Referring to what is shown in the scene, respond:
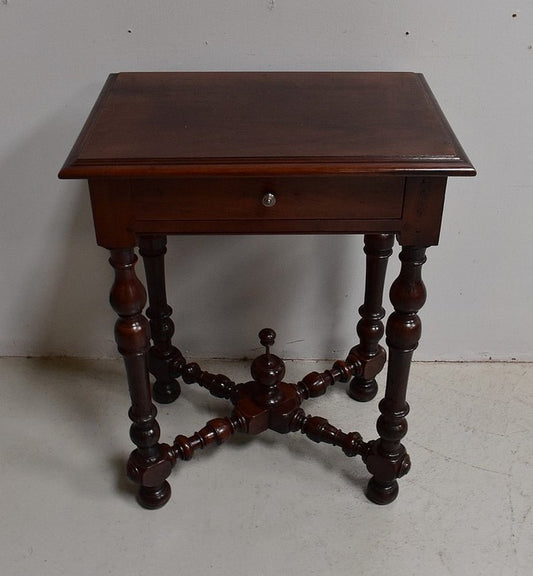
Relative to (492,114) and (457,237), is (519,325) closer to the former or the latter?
(457,237)

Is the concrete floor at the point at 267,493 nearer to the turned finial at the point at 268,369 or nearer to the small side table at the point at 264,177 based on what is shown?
the small side table at the point at 264,177

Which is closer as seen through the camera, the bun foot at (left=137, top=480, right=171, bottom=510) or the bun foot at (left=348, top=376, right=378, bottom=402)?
the bun foot at (left=137, top=480, right=171, bottom=510)

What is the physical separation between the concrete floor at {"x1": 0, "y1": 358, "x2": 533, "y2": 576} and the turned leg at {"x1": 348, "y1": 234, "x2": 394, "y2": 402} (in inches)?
2.0

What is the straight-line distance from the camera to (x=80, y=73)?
1528 millimetres

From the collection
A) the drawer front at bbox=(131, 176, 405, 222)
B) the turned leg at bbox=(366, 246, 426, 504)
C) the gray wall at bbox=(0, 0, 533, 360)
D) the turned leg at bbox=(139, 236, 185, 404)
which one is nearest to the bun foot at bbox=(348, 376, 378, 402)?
the gray wall at bbox=(0, 0, 533, 360)

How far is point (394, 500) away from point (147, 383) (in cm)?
53

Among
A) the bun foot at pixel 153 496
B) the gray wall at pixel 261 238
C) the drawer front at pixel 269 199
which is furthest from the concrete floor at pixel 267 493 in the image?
the drawer front at pixel 269 199

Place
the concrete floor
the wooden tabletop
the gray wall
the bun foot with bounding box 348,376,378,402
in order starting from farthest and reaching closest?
the bun foot with bounding box 348,376,378,402, the gray wall, the concrete floor, the wooden tabletop

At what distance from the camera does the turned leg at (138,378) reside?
1229mm

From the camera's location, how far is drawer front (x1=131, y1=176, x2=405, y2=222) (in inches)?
44.5

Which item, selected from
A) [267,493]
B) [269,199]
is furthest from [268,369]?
[269,199]

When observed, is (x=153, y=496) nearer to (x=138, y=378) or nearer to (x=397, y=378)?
(x=138, y=378)

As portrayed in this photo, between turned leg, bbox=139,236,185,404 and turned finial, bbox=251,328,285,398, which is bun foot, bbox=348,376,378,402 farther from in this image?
turned leg, bbox=139,236,185,404

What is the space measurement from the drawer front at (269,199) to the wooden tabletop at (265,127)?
4 cm
